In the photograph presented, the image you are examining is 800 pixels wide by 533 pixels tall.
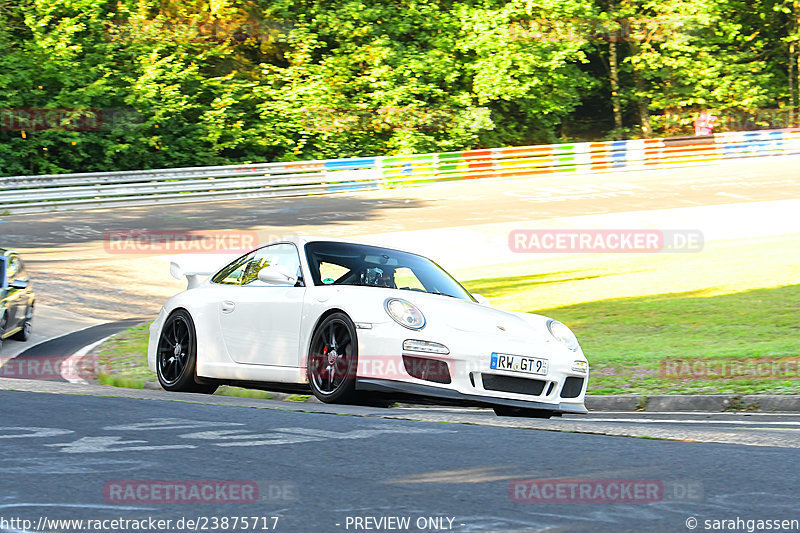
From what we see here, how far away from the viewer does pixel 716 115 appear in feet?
148

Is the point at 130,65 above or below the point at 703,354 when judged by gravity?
above

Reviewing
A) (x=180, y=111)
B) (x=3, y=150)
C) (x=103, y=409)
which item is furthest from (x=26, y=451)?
(x=180, y=111)

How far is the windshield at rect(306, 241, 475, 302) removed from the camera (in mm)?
8547

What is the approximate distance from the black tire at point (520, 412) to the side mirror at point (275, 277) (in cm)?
185

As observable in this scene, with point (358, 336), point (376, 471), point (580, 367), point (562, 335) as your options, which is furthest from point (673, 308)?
point (376, 471)

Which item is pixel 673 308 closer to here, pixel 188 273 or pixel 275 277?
pixel 188 273

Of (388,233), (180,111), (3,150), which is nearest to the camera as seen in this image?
(388,233)

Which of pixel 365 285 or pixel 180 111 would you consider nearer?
pixel 365 285

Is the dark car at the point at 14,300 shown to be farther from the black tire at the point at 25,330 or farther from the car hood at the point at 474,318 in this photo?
the car hood at the point at 474,318

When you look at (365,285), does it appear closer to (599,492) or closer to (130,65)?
(599,492)

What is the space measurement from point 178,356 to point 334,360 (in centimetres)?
211

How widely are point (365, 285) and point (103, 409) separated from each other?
2.27 m

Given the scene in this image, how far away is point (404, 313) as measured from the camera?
7684 millimetres

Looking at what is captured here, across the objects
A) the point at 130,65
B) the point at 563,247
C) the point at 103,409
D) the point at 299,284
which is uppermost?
the point at 130,65
